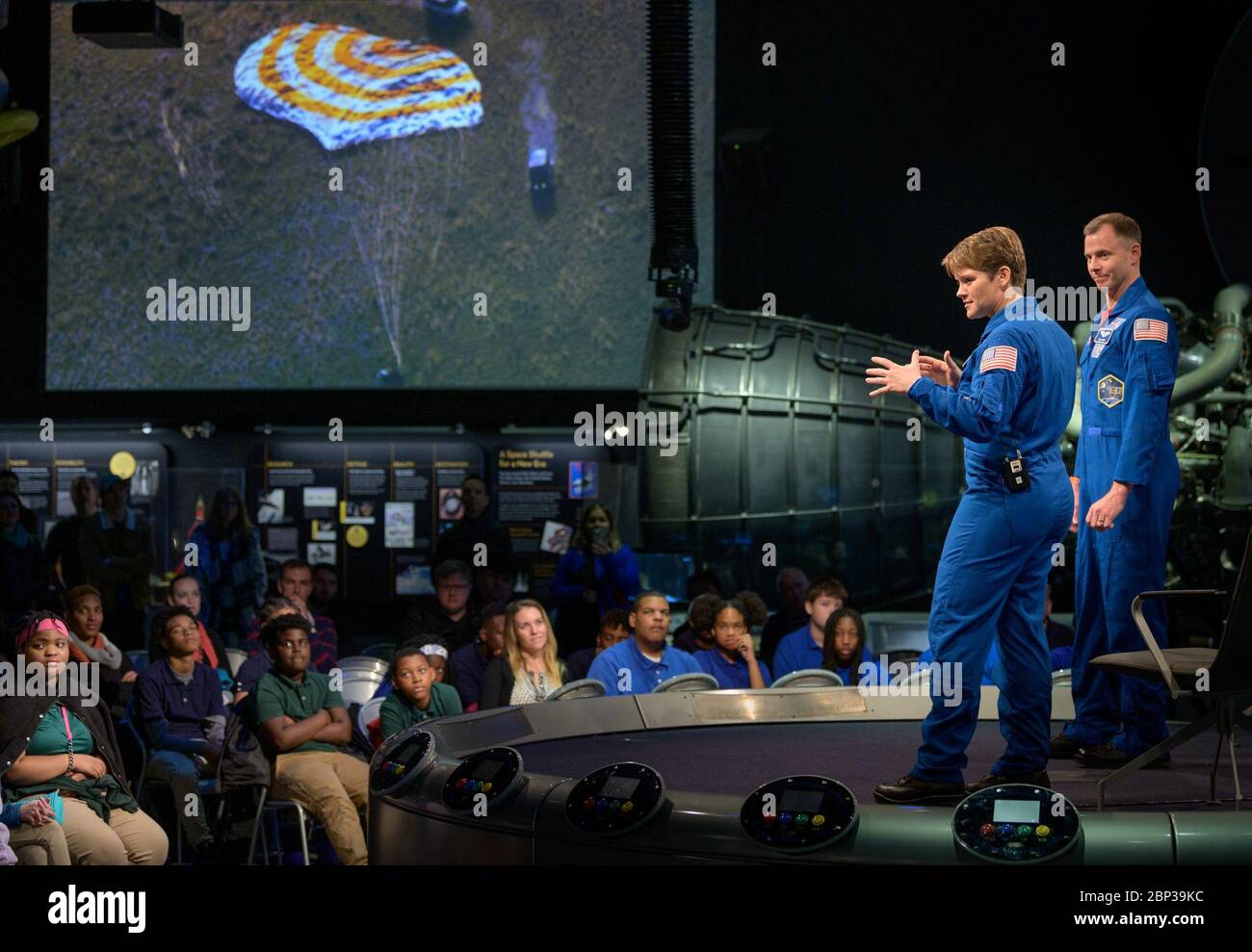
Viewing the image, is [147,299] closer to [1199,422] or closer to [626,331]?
[626,331]

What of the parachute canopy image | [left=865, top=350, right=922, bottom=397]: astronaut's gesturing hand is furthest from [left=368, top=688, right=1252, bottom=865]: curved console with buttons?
the parachute canopy image

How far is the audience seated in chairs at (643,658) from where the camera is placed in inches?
250

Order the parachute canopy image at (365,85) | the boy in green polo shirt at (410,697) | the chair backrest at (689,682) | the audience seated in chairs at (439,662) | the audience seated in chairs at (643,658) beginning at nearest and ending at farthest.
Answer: the chair backrest at (689,682) → the boy in green polo shirt at (410,697) → the audience seated in chairs at (643,658) → the audience seated in chairs at (439,662) → the parachute canopy image at (365,85)

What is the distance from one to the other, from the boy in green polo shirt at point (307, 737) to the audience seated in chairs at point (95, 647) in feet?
3.40

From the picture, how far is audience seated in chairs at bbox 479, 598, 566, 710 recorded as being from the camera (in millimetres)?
6430

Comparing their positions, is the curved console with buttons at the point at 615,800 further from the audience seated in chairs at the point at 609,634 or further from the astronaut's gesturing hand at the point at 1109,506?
the audience seated in chairs at the point at 609,634

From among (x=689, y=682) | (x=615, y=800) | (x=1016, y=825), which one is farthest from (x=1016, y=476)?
(x=689, y=682)

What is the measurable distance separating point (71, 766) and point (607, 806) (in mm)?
2598

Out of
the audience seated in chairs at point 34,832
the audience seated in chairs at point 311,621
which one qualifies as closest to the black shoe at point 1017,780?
the audience seated in chairs at point 34,832

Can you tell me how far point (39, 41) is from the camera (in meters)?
11.7

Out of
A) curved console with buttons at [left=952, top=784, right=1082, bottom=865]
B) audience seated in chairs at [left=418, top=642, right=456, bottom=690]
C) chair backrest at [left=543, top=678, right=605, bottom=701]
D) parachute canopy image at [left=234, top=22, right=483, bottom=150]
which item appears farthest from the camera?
parachute canopy image at [left=234, top=22, right=483, bottom=150]

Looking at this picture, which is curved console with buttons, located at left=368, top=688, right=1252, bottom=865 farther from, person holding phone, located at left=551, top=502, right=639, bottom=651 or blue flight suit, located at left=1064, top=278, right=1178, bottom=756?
person holding phone, located at left=551, top=502, right=639, bottom=651

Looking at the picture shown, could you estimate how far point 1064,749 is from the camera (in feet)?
14.5

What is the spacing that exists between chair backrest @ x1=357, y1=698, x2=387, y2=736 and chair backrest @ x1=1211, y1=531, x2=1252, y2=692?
13.2 feet
